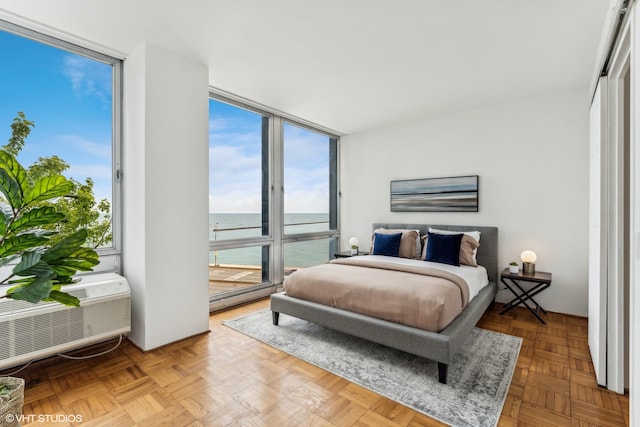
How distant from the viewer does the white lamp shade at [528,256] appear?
11.8 ft

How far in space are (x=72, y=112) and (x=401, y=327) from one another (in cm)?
→ 338

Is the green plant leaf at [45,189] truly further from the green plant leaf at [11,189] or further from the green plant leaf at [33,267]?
the green plant leaf at [33,267]

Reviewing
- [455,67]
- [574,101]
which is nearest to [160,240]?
[455,67]

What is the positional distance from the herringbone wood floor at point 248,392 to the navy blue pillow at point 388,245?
1.77 metres

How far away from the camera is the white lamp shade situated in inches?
142

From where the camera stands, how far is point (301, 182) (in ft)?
16.5

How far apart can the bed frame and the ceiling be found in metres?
2.31

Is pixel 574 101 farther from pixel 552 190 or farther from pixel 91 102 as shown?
pixel 91 102

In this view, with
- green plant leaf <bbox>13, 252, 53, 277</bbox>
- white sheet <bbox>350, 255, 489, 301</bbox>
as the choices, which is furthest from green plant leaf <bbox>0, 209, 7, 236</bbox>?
white sheet <bbox>350, 255, 489, 301</bbox>

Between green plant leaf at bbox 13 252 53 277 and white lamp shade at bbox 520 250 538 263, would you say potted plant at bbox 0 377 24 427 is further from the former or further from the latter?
white lamp shade at bbox 520 250 538 263

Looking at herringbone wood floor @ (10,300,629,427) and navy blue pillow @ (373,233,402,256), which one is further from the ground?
navy blue pillow @ (373,233,402,256)

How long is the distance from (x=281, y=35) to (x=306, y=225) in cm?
307

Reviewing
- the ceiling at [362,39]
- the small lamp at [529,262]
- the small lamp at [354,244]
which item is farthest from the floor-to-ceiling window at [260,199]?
the small lamp at [529,262]

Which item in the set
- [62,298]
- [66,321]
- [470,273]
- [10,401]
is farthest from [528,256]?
[66,321]
